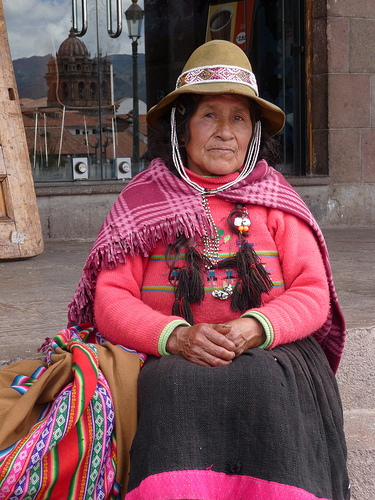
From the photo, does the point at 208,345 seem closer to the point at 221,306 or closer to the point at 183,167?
the point at 221,306

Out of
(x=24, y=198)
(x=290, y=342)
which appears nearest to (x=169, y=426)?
(x=290, y=342)

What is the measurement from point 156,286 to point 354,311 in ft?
4.02

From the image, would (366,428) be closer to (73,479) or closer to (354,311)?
(354,311)

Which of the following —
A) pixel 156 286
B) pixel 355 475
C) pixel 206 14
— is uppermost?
pixel 206 14

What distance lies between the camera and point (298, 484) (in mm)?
1564

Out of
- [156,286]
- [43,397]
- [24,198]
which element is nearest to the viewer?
[43,397]

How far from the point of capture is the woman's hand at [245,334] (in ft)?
5.96

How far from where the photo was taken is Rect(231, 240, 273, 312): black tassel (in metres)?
2.03

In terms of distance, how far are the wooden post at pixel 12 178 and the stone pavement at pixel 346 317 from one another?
0.15m

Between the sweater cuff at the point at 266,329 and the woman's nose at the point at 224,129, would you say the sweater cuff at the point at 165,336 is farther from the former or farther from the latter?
the woman's nose at the point at 224,129

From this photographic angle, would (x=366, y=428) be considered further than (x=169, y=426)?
Yes

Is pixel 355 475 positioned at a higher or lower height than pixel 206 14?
lower

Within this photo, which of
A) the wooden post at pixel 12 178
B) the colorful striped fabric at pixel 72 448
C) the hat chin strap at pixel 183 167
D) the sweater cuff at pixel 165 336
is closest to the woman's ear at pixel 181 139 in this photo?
the hat chin strap at pixel 183 167

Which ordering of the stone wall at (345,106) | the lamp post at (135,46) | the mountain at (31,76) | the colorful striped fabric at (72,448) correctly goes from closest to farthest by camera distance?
the colorful striped fabric at (72,448), the stone wall at (345,106), the mountain at (31,76), the lamp post at (135,46)
